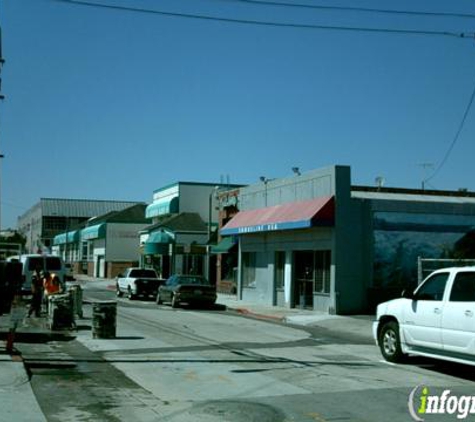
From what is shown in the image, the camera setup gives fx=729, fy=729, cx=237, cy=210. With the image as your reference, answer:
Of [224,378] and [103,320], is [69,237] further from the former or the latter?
[224,378]

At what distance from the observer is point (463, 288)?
12.1m

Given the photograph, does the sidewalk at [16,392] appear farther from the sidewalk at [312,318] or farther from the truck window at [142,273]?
the truck window at [142,273]

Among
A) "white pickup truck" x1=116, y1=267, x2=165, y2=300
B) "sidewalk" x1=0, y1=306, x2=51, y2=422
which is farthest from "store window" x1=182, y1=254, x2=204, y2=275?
"sidewalk" x1=0, y1=306, x2=51, y2=422

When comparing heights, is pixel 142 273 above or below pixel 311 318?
above

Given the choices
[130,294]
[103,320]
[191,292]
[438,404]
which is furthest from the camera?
[130,294]

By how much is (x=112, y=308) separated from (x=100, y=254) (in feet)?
204

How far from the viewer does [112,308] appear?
17.3 meters

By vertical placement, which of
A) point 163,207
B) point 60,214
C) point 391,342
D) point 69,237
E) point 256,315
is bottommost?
point 256,315

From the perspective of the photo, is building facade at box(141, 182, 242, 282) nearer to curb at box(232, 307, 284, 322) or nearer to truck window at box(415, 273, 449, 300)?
curb at box(232, 307, 284, 322)

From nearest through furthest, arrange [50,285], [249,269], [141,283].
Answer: [50,285], [249,269], [141,283]

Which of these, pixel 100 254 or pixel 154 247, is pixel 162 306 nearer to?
pixel 154 247

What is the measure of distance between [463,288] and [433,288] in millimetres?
925

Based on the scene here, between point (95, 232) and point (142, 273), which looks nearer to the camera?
point (142, 273)

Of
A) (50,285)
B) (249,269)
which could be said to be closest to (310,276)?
(249,269)
